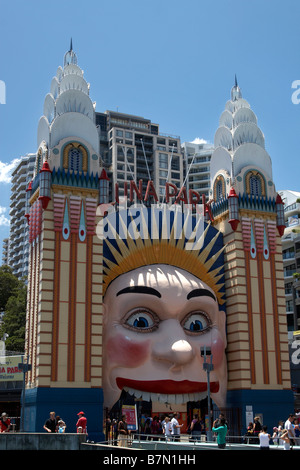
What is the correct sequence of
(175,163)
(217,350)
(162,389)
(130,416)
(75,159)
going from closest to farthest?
(130,416)
(162,389)
(217,350)
(75,159)
(175,163)

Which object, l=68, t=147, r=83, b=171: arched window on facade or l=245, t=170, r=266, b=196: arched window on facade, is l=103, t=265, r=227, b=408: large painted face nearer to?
l=68, t=147, r=83, b=171: arched window on facade

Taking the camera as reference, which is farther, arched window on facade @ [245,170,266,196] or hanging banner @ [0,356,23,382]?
hanging banner @ [0,356,23,382]

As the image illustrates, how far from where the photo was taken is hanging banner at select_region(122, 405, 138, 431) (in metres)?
24.3

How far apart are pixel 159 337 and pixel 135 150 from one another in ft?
216

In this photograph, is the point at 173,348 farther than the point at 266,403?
No

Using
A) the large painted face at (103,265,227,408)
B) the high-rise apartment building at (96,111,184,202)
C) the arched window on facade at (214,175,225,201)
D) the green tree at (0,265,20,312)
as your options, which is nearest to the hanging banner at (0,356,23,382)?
the large painted face at (103,265,227,408)

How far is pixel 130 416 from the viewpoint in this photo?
80.5ft

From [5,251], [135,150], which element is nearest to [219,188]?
[135,150]

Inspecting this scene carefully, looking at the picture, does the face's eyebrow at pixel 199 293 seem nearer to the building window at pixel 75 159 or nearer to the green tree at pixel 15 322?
the building window at pixel 75 159

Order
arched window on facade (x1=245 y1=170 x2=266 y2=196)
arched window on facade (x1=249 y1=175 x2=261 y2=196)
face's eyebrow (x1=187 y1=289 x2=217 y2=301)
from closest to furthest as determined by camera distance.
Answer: face's eyebrow (x1=187 y1=289 x2=217 y2=301) → arched window on facade (x1=245 y1=170 x2=266 y2=196) → arched window on facade (x1=249 y1=175 x2=261 y2=196)

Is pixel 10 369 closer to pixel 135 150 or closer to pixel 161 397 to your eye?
pixel 161 397

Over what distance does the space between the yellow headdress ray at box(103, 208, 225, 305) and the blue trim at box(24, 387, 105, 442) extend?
497 cm

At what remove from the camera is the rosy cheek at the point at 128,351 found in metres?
26.8

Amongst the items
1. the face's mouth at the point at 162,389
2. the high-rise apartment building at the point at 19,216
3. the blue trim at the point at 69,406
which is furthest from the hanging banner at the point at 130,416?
the high-rise apartment building at the point at 19,216
